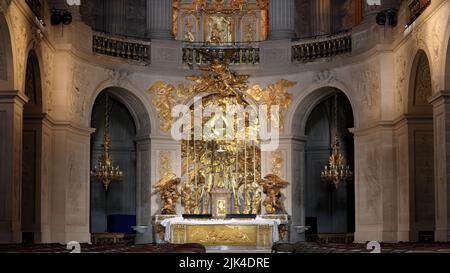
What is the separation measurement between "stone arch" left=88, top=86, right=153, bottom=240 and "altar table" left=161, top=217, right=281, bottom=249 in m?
2.28

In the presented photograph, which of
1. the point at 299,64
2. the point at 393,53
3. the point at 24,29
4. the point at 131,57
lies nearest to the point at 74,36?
the point at 131,57

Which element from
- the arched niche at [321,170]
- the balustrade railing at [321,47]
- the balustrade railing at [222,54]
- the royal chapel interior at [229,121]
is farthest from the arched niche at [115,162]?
the balustrade railing at [321,47]

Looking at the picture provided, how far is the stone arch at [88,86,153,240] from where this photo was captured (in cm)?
2706

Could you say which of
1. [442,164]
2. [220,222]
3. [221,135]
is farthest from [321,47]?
[442,164]

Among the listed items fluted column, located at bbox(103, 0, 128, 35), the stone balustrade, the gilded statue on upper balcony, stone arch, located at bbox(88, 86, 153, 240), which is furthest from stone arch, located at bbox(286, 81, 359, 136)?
fluted column, located at bbox(103, 0, 128, 35)

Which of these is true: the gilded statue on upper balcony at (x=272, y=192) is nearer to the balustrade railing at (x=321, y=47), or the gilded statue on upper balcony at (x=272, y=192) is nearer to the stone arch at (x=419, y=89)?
the balustrade railing at (x=321, y=47)

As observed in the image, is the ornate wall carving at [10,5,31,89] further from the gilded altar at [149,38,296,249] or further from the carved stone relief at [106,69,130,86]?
the gilded altar at [149,38,296,249]

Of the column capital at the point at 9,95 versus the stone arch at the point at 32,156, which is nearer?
the column capital at the point at 9,95

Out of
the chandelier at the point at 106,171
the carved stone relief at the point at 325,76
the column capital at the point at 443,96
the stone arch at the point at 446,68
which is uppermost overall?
the carved stone relief at the point at 325,76

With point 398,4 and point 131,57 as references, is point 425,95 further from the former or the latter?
point 131,57

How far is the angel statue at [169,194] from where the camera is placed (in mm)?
26266

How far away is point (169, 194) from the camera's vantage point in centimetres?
2639

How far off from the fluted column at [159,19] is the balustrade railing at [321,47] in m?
4.07

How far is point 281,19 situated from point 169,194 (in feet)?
22.1
